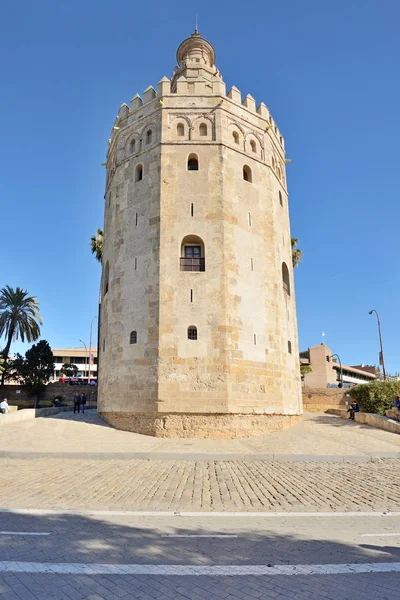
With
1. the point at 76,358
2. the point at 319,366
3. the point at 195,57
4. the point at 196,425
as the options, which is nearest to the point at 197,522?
the point at 196,425

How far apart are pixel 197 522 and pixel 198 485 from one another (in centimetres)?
276

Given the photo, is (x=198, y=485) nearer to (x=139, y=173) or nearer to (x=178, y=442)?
(x=178, y=442)

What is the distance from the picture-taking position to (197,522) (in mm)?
6355

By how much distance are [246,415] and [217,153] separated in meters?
11.2

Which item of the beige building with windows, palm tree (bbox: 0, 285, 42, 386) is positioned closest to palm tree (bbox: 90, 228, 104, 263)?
palm tree (bbox: 0, 285, 42, 386)

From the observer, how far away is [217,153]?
62.5ft

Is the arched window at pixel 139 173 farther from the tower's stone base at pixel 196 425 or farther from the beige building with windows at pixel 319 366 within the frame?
the beige building with windows at pixel 319 366

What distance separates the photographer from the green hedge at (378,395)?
20.9 m

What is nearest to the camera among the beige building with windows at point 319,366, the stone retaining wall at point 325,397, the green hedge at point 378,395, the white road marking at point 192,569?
the white road marking at point 192,569

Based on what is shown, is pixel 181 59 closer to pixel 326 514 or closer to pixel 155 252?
pixel 155 252

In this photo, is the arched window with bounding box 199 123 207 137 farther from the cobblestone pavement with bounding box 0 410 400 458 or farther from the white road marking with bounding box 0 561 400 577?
the white road marking with bounding box 0 561 400 577

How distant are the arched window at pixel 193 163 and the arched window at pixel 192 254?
10.9 ft

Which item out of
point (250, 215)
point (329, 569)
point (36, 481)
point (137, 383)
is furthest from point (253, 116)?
point (329, 569)

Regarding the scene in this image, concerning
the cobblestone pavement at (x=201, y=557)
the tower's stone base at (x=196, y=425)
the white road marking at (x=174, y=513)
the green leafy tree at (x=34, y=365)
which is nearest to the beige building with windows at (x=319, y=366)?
the green leafy tree at (x=34, y=365)
